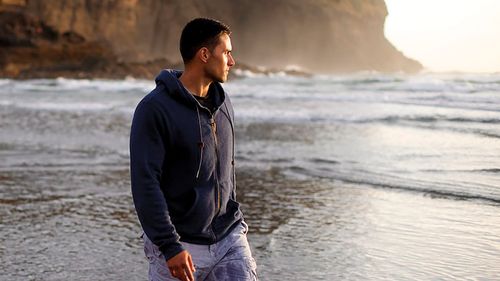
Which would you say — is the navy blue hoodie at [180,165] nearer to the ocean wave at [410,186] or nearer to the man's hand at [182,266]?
the man's hand at [182,266]

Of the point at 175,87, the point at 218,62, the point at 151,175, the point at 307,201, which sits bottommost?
the point at 307,201

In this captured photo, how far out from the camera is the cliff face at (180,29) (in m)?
49.3

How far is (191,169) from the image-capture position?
236 centimetres

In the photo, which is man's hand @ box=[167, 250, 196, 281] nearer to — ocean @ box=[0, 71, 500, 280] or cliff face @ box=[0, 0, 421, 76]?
ocean @ box=[0, 71, 500, 280]

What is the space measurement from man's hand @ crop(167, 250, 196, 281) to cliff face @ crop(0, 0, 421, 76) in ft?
142

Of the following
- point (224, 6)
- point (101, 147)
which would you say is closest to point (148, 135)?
point (101, 147)

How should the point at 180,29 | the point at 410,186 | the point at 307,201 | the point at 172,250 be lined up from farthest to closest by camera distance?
the point at 180,29
the point at 410,186
the point at 307,201
the point at 172,250

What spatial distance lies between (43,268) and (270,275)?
135 cm

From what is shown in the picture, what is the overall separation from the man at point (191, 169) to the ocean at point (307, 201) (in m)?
1.79

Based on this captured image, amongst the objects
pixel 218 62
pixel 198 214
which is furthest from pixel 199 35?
pixel 198 214

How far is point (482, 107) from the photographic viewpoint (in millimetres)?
16062

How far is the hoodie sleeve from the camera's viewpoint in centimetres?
226

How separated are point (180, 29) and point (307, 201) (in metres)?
87.2

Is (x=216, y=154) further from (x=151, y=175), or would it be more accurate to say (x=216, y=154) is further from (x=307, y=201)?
(x=307, y=201)
